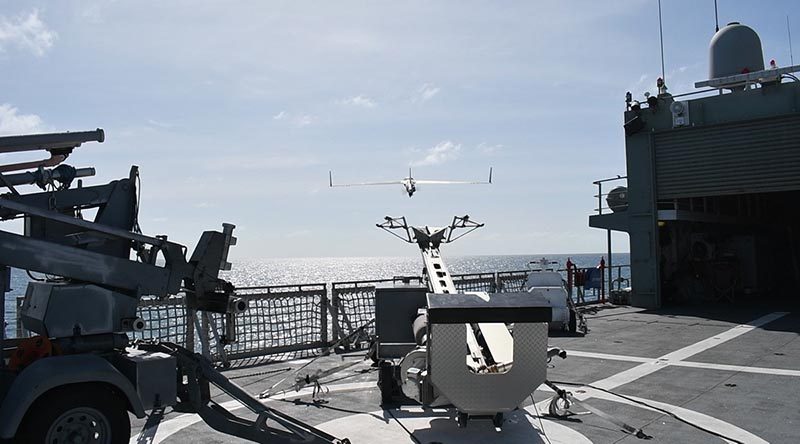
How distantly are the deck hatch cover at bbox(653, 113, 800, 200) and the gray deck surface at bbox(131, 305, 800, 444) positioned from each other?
7705 mm

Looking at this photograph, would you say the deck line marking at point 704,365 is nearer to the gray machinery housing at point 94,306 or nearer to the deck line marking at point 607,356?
the deck line marking at point 607,356

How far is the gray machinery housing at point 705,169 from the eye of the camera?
21188mm

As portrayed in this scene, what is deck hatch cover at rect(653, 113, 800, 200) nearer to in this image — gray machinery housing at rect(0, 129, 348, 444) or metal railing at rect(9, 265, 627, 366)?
metal railing at rect(9, 265, 627, 366)

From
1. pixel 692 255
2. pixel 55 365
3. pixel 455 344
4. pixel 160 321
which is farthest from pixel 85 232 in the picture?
pixel 692 255

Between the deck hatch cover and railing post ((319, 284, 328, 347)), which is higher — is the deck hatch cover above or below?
above

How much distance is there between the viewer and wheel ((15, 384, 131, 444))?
5242 millimetres

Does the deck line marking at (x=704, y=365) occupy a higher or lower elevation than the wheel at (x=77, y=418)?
lower

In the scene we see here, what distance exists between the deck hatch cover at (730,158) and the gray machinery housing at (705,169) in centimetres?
3

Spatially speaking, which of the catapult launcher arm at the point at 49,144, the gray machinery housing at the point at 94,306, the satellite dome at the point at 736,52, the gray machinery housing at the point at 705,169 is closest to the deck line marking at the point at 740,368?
the gray machinery housing at the point at 94,306

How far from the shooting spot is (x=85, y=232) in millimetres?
5836

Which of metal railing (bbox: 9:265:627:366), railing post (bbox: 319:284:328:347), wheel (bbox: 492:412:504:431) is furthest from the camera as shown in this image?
railing post (bbox: 319:284:328:347)

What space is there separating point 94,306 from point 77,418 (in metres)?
0.99

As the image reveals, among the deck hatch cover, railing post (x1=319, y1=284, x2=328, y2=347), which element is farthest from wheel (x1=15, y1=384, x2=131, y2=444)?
the deck hatch cover

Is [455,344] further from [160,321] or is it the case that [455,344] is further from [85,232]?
[160,321]
